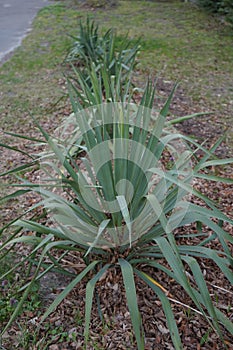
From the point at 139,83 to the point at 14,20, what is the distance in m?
4.93

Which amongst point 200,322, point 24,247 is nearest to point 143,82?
point 24,247

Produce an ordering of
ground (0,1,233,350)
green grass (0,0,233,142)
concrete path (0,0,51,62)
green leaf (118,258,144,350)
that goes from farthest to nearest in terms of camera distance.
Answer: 1. concrete path (0,0,51,62)
2. green grass (0,0,233,142)
3. ground (0,1,233,350)
4. green leaf (118,258,144,350)

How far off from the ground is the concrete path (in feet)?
0.78

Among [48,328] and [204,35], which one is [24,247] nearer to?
[48,328]

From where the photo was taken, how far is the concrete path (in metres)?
7.10

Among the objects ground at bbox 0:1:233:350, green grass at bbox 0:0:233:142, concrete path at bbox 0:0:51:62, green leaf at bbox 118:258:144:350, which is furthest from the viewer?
concrete path at bbox 0:0:51:62

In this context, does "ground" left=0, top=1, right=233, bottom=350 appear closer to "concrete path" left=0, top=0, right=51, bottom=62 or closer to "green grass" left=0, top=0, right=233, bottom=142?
"green grass" left=0, top=0, right=233, bottom=142

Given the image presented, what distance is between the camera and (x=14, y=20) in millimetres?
8859

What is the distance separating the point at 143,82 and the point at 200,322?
378 centimetres

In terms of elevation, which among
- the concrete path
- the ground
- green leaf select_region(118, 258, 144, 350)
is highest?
the concrete path

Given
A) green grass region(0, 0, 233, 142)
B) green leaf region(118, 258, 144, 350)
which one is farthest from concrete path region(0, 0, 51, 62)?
green leaf region(118, 258, 144, 350)

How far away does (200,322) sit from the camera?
2045 millimetres

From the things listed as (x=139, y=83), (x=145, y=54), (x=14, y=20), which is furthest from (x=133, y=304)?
(x=14, y=20)

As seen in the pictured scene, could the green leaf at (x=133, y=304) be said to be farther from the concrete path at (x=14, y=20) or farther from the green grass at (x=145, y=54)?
the concrete path at (x=14, y=20)
